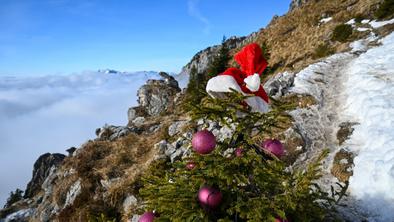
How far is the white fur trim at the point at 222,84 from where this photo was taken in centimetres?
347

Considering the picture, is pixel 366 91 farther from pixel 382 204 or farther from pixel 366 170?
pixel 382 204

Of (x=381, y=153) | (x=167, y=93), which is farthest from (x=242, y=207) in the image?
(x=167, y=93)

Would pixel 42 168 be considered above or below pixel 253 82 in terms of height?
below

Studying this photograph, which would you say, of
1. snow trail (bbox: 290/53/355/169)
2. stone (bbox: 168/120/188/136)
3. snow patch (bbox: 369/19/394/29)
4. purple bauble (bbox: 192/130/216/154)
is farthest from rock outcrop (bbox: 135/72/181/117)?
purple bauble (bbox: 192/130/216/154)

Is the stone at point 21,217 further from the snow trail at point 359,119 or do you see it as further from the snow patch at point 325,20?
the snow patch at point 325,20

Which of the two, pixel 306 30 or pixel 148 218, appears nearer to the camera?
pixel 148 218

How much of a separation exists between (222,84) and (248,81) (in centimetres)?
31

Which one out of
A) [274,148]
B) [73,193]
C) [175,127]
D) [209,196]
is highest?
[274,148]

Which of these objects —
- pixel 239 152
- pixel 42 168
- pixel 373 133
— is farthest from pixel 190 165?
pixel 42 168

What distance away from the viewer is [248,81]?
11.7 feet

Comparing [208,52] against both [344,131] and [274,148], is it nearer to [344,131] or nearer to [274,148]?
[344,131]

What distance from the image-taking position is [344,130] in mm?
9641

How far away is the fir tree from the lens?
10.4 feet

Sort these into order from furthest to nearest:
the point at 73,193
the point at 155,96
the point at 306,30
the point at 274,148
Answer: the point at 155,96
the point at 306,30
the point at 73,193
the point at 274,148
